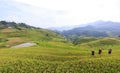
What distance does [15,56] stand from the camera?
58.8 meters

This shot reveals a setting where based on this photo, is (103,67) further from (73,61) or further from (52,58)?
(52,58)

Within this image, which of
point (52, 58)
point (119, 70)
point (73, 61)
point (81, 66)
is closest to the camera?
point (119, 70)

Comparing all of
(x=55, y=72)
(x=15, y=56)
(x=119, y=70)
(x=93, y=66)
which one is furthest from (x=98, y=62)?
(x=15, y=56)

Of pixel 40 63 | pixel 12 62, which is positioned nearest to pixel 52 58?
pixel 40 63

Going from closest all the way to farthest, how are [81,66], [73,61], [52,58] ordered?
1. [81,66]
2. [73,61]
3. [52,58]

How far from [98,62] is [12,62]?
1716cm

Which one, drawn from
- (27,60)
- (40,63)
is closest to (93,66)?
(40,63)

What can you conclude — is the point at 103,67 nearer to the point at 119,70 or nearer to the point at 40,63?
the point at 119,70

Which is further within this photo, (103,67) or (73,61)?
(73,61)

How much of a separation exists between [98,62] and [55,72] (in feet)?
28.8

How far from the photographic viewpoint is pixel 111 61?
1988 inches

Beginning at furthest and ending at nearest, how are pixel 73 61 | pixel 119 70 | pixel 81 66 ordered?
pixel 73 61 → pixel 81 66 → pixel 119 70

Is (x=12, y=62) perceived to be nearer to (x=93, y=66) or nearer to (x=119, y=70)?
(x=93, y=66)

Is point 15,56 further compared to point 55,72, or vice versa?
point 15,56
